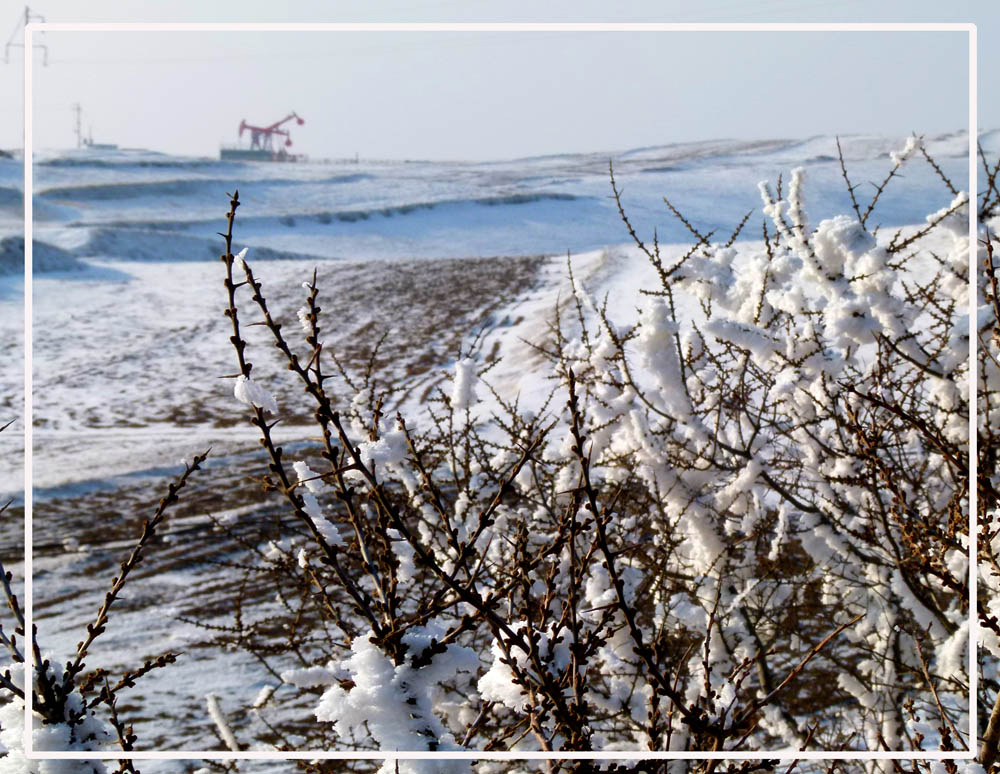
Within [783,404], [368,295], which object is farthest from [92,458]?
[783,404]

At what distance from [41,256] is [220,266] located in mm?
365

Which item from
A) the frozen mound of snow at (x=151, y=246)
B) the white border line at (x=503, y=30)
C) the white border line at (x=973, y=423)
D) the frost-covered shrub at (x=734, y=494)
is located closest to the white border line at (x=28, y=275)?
the white border line at (x=503, y=30)

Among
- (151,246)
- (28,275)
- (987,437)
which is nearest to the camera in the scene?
(28,275)

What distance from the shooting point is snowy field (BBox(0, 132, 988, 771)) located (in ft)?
6.99

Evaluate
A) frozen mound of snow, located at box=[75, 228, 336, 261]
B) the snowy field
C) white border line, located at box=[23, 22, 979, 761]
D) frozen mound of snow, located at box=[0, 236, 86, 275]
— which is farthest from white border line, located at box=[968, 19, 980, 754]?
frozen mound of snow, located at box=[0, 236, 86, 275]

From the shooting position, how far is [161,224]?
224 centimetres

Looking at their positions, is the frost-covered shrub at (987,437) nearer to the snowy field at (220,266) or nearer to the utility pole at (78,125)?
the snowy field at (220,266)

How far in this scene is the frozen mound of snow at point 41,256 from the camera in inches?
83.5

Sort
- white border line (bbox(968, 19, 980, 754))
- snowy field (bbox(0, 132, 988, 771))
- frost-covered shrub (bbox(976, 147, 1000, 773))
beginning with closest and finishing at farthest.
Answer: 1. white border line (bbox(968, 19, 980, 754))
2. frost-covered shrub (bbox(976, 147, 1000, 773))
3. snowy field (bbox(0, 132, 988, 771))

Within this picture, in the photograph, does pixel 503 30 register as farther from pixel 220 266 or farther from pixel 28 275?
pixel 28 275

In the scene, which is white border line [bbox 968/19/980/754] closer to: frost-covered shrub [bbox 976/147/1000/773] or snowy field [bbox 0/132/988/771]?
frost-covered shrub [bbox 976/147/1000/773]

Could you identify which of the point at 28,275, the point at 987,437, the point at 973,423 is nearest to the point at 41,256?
the point at 28,275

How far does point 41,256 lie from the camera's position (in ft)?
6.97

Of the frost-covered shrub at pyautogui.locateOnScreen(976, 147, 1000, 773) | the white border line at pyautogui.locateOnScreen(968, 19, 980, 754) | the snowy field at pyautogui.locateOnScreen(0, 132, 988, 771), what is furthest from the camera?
the snowy field at pyautogui.locateOnScreen(0, 132, 988, 771)
